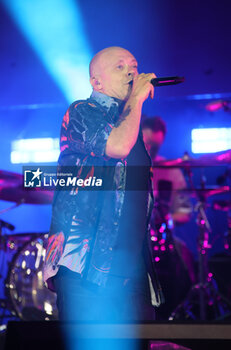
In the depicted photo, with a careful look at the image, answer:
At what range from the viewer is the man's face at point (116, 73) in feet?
5.18

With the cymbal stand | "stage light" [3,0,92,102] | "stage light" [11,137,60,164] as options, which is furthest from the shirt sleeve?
"stage light" [11,137,60,164]

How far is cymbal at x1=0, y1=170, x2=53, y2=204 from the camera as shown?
102 inches

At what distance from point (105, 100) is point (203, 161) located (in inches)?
58.0

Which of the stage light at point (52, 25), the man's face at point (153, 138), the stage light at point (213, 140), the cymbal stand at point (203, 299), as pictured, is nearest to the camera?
the cymbal stand at point (203, 299)

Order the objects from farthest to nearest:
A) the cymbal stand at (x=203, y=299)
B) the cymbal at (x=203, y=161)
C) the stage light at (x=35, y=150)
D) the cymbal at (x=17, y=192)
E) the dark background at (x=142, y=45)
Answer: the stage light at (x=35, y=150)
the dark background at (x=142, y=45)
the cymbal stand at (x=203, y=299)
the cymbal at (x=203, y=161)
the cymbal at (x=17, y=192)

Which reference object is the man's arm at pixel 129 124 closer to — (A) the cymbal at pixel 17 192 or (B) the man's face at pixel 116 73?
(B) the man's face at pixel 116 73

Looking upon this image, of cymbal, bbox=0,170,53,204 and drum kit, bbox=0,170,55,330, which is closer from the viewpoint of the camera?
cymbal, bbox=0,170,53,204

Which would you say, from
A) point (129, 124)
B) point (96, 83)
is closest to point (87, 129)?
point (129, 124)

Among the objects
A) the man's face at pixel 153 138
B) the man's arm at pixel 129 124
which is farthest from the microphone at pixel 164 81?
the man's face at pixel 153 138

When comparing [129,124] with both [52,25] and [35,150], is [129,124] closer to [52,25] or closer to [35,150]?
[52,25]

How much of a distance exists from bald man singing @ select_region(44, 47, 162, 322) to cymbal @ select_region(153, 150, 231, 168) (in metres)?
1.27

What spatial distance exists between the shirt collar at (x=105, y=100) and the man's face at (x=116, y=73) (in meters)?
0.02

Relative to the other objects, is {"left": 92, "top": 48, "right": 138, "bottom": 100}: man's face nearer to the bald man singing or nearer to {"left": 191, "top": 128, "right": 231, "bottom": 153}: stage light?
the bald man singing

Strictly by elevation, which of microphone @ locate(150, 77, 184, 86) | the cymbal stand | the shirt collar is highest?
microphone @ locate(150, 77, 184, 86)
